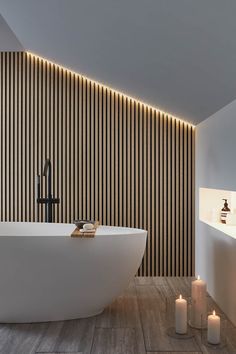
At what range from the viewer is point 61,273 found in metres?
2.91

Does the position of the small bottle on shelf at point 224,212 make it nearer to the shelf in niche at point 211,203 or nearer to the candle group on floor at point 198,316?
the shelf in niche at point 211,203

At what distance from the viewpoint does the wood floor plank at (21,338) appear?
101 inches

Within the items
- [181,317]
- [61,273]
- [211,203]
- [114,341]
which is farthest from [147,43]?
[211,203]

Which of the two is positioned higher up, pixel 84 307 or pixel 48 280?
pixel 48 280

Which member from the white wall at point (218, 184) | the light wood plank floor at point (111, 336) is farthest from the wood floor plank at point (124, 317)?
the white wall at point (218, 184)

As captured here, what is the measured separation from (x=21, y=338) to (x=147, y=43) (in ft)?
6.56

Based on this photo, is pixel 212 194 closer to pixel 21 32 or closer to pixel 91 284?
pixel 91 284

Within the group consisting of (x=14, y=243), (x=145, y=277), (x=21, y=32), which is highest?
(x=21, y=32)

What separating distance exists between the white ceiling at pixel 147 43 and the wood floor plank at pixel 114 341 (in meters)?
1.71

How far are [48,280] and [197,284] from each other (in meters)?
1.01

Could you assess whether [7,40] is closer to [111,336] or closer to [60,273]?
[60,273]

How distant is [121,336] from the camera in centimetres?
278

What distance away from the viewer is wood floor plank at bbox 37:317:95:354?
2.58 metres

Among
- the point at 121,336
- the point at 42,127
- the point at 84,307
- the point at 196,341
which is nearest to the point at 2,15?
the point at 42,127
